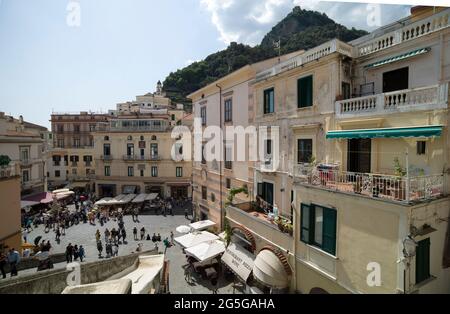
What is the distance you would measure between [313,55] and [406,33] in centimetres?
305

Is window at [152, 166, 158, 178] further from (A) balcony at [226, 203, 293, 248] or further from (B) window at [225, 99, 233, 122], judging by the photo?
(A) balcony at [226, 203, 293, 248]

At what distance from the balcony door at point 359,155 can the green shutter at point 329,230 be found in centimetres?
259

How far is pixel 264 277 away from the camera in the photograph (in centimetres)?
829

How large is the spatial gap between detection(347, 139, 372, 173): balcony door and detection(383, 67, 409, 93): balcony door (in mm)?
1904

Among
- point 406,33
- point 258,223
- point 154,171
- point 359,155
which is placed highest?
point 406,33

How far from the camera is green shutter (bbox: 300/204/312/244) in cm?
746

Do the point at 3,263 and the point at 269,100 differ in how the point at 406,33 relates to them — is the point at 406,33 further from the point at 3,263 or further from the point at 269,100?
the point at 3,263

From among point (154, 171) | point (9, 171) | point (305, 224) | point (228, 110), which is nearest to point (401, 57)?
point (305, 224)

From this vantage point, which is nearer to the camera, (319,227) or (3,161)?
(319,227)

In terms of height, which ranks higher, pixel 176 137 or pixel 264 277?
pixel 176 137

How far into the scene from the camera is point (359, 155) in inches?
335

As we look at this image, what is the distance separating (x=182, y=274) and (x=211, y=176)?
757cm
